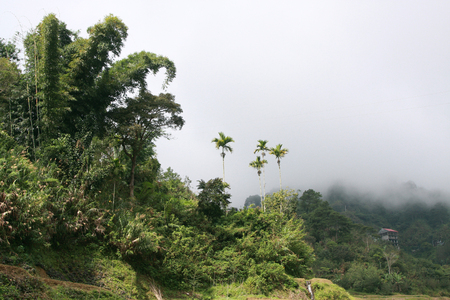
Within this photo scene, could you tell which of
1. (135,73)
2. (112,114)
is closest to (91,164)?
(112,114)

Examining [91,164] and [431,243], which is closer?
[91,164]

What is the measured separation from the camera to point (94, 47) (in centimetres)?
1276

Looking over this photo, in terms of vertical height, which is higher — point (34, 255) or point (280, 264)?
point (34, 255)

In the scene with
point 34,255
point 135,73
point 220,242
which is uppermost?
point 135,73

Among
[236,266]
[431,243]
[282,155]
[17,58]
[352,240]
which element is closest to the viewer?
[236,266]

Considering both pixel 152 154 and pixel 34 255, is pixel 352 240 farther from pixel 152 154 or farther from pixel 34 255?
pixel 34 255

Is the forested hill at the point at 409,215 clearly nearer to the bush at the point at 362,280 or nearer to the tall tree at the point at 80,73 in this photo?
the bush at the point at 362,280

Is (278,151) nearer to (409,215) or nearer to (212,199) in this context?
(212,199)

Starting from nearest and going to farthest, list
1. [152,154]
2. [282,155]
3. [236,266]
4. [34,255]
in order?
1. [34,255]
2. [236,266]
3. [152,154]
4. [282,155]

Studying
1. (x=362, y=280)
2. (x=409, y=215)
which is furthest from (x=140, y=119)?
(x=409, y=215)

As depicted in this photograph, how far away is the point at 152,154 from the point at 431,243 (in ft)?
331

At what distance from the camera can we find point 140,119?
47.8 ft

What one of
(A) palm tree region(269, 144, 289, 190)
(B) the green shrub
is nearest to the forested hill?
(A) palm tree region(269, 144, 289, 190)

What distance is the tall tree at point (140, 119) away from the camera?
14.1 meters
